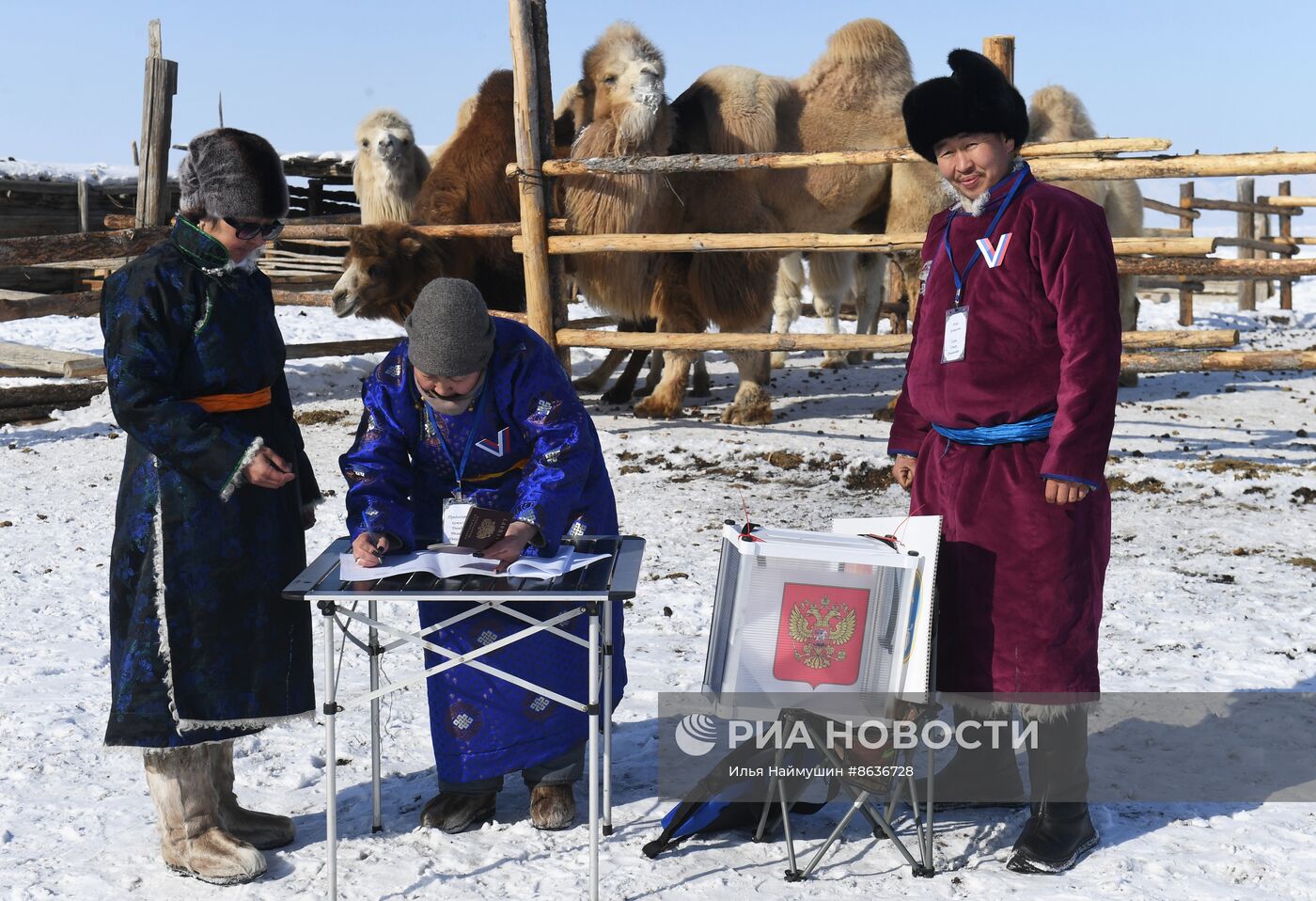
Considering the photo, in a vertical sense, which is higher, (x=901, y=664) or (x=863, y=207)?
(x=863, y=207)

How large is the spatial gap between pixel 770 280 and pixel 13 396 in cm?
495

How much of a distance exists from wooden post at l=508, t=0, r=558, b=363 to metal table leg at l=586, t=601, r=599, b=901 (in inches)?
198

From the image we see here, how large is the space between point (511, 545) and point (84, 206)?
14.2 metres

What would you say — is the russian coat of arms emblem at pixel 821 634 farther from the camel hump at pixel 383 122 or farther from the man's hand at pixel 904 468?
the camel hump at pixel 383 122

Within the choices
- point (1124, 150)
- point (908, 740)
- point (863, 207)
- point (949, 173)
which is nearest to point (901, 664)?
point (908, 740)

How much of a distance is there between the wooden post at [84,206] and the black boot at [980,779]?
14164 millimetres

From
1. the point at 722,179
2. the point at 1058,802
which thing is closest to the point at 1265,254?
the point at 722,179

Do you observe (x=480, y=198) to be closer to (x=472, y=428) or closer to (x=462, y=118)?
(x=462, y=118)

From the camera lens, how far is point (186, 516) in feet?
8.47

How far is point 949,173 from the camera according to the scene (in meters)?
2.71

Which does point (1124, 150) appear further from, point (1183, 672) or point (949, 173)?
point (949, 173)

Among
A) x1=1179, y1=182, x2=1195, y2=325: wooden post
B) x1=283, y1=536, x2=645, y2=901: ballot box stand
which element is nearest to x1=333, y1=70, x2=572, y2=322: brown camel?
x1=283, y1=536, x2=645, y2=901: ballot box stand

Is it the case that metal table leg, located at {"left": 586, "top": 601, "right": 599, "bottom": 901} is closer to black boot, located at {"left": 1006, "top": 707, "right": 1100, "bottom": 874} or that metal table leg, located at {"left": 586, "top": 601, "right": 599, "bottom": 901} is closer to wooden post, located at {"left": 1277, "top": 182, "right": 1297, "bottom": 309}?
black boot, located at {"left": 1006, "top": 707, "right": 1100, "bottom": 874}

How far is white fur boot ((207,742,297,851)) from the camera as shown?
2.79m
